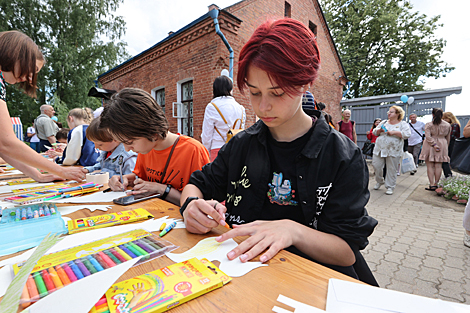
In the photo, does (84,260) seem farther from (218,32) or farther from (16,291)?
(218,32)

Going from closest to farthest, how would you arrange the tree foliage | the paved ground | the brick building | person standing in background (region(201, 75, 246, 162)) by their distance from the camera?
the paved ground < person standing in background (region(201, 75, 246, 162)) < the brick building < the tree foliage

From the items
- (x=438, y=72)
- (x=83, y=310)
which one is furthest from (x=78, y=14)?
(x=438, y=72)

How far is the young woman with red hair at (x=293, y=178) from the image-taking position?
85 cm

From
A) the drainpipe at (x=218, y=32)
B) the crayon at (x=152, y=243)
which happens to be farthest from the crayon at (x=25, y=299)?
the drainpipe at (x=218, y=32)

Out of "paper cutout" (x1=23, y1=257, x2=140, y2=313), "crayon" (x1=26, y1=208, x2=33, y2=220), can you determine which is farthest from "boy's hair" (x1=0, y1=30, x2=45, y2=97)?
"paper cutout" (x1=23, y1=257, x2=140, y2=313)

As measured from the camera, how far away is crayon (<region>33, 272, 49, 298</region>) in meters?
0.55

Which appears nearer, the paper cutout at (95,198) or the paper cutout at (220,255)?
the paper cutout at (220,255)

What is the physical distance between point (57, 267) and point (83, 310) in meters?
0.23

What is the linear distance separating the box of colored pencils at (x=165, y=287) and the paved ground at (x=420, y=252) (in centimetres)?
205

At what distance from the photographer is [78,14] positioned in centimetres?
1252

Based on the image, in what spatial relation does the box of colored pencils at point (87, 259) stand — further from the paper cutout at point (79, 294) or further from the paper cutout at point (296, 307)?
the paper cutout at point (296, 307)

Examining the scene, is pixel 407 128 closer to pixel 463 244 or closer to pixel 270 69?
pixel 463 244

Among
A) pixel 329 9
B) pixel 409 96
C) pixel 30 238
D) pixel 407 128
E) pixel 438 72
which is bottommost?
pixel 30 238

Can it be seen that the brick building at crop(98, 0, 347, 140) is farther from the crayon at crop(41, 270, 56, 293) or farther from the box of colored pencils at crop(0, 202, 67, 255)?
the crayon at crop(41, 270, 56, 293)
